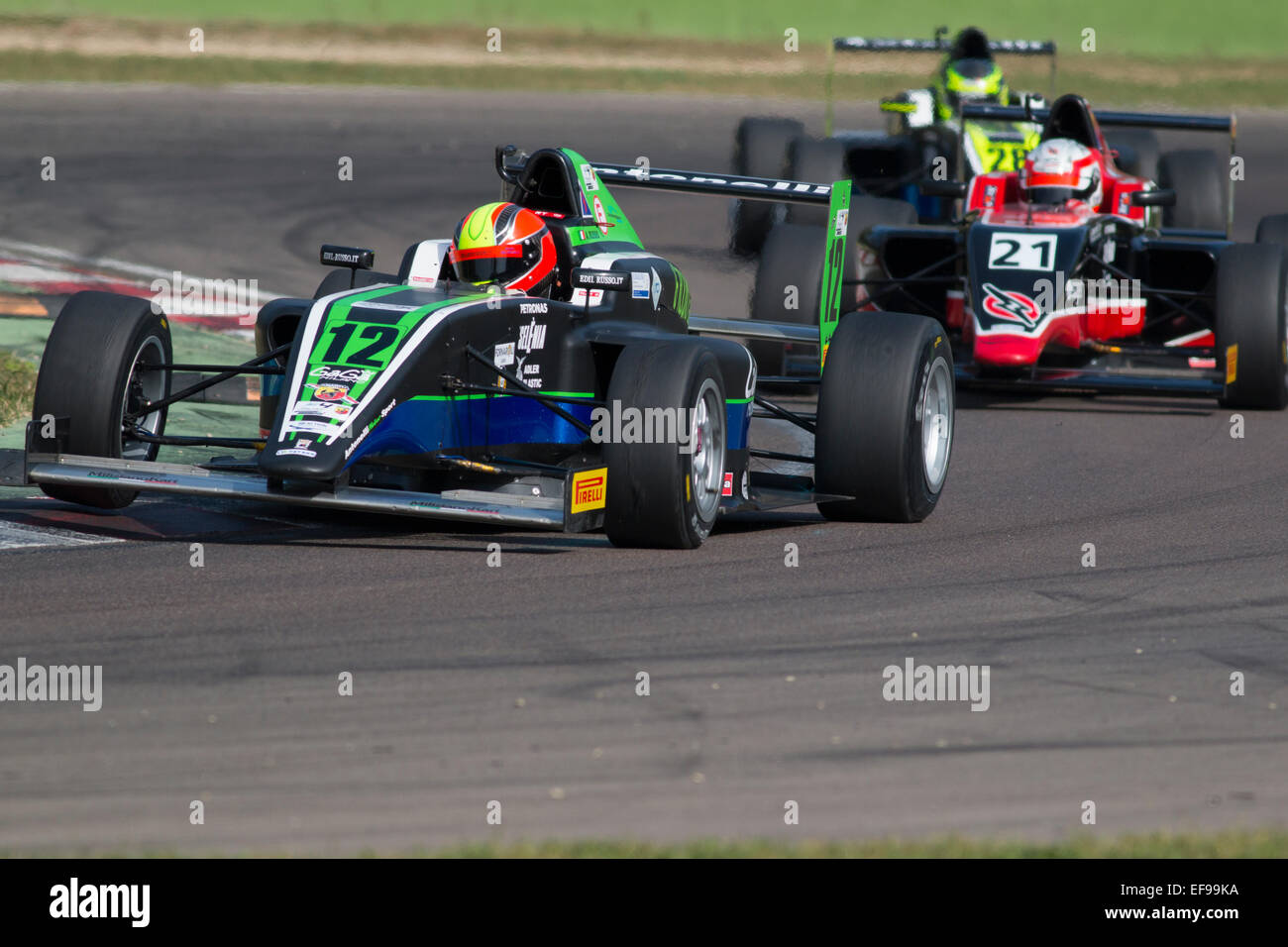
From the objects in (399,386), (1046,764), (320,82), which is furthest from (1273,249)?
(320,82)

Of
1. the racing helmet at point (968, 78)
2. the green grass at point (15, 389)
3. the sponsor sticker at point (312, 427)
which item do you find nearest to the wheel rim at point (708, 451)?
the sponsor sticker at point (312, 427)

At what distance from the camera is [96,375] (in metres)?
8.77

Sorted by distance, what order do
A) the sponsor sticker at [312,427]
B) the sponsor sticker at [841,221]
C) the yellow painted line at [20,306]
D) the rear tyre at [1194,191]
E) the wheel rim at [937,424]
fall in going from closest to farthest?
1. the sponsor sticker at [312,427]
2. the wheel rim at [937,424]
3. the sponsor sticker at [841,221]
4. the yellow painted line at [20,306]
5. the rear tyre at [1194,191]

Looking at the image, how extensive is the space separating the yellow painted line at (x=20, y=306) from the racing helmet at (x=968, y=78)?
8277 millimetres

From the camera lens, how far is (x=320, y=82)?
115 ft

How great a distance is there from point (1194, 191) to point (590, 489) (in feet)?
39.3

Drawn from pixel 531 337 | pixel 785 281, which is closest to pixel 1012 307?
pixel 785 281

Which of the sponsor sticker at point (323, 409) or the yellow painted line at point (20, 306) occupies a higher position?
the yellow painted line at point (20, 306)

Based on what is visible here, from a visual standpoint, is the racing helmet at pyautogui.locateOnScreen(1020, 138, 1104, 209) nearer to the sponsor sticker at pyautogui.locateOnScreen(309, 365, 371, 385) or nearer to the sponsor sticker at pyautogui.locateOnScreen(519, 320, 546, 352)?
the sponsor sticker at pyautogui.locateOnScreen(519, 320, 546, 352)

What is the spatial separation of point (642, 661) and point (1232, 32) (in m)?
42.2

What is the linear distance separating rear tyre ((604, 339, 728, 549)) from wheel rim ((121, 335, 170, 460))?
214 centimetres

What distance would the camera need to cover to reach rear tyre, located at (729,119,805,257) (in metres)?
20.3

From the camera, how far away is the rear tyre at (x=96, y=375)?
875 cm

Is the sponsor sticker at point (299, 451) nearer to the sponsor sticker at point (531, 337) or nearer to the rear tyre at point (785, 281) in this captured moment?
the sponsor sticker at point (531, 337)
